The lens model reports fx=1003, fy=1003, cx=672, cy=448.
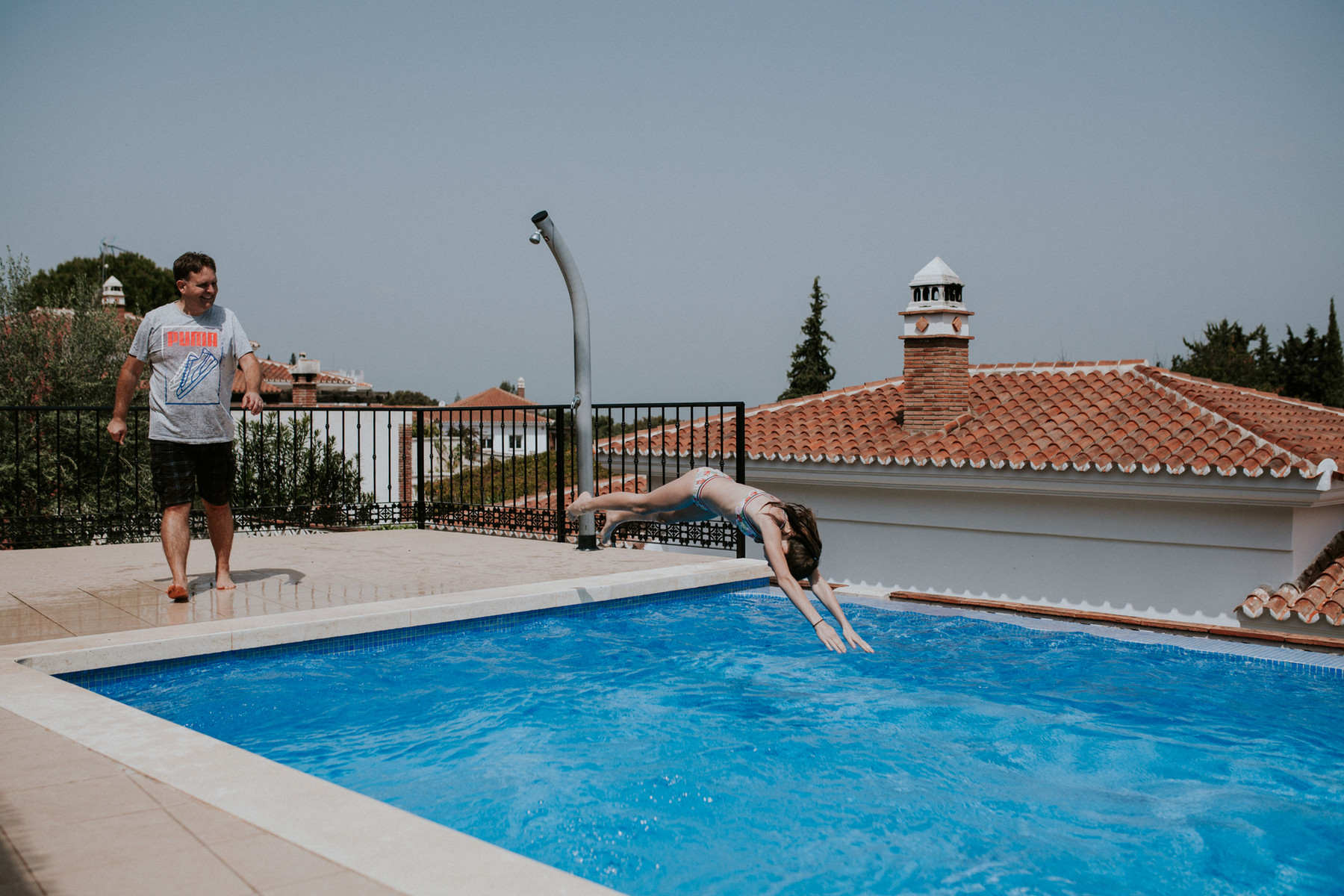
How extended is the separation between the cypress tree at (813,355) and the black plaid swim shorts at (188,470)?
74.2 meters

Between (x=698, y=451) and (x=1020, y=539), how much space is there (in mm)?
4851

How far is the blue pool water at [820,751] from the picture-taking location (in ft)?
12.7

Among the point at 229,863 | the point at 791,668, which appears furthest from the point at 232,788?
the point at 791,668

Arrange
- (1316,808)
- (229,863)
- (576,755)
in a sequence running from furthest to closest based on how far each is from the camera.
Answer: (576,755), (1316,808), (229,863)

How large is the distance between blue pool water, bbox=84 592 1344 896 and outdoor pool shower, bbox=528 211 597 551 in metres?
→ 2.24

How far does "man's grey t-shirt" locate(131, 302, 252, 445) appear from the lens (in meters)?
6.38

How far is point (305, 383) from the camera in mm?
38188

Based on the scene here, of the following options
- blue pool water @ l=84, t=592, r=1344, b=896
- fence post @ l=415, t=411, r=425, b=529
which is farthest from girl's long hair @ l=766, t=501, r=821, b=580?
fence post @ l=415, t=411, r=425, b=529

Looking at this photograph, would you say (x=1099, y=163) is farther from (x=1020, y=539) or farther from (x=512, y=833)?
(x=512, y=833)

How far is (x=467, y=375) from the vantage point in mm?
51062

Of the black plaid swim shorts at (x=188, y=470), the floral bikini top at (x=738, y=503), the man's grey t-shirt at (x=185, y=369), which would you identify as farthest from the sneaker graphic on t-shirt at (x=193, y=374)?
the floral bikini top at (x=738, y=503)

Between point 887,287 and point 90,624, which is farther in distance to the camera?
point 887,287

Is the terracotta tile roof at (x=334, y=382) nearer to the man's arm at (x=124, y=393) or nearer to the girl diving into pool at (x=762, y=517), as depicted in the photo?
the man's arm at (x=124, y=393)

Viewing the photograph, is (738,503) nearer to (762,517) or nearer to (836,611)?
(762,517)
